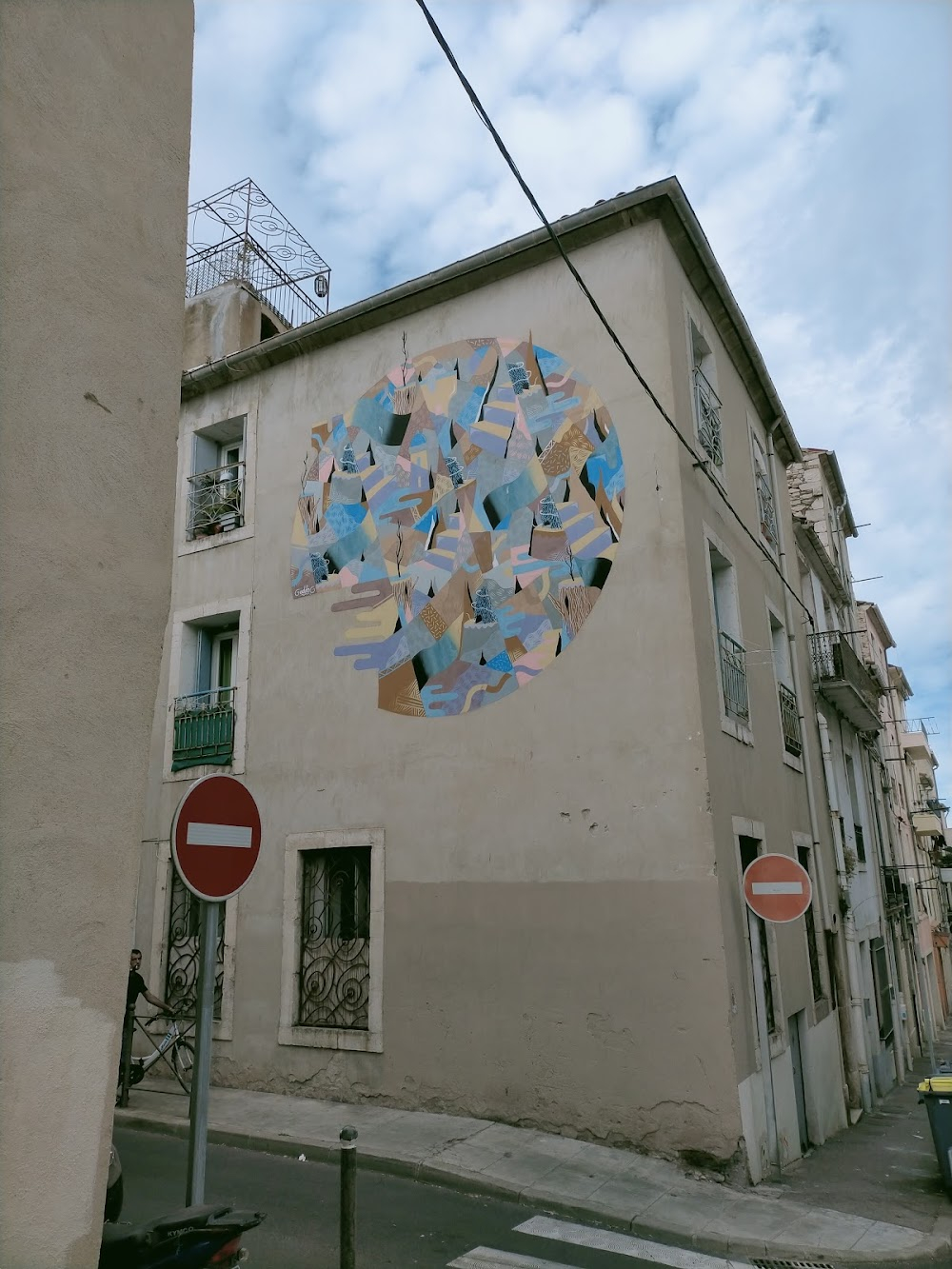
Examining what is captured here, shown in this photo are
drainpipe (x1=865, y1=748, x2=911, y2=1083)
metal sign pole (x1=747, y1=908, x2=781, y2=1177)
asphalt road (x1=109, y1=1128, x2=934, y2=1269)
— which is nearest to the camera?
asphalt road (x1=109, y1=1128, x2=934, y2=1269)

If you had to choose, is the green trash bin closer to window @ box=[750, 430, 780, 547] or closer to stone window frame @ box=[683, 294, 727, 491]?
stone window frame @ box=[683, 294, 727, 491]

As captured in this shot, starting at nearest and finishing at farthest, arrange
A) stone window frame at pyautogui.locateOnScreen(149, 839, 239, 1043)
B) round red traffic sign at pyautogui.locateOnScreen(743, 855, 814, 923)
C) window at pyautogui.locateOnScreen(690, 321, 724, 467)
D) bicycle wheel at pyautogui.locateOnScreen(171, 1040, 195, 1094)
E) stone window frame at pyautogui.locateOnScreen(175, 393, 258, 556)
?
1. round red traffic sign at pyautogui.locateOnScreen(743, 855, 814, 923)
2. bicycle wheel at pyautogui.locateOnScreen(171, 1040, 195, 1094)
3. stone window frame at pyautogui.locateOnScreen(149, 839, 239, 1043)
4. window at pyautogui.locateOnScreen(690, 321, 724, 467)
5. stone window frame at pyautogui.locateOnScreen(175, 393, 258, 556)

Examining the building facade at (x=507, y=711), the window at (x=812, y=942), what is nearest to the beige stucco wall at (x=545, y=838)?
the building facade at (x=507, y=711)

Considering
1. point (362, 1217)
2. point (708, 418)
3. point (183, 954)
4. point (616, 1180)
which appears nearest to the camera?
point (362, 1217)

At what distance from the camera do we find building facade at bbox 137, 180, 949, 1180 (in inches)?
343

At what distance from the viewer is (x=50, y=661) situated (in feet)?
11.1

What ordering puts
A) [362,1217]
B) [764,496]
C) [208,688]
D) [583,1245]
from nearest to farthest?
[583,1245]
[362,1217]
[208,688]
[764,496]

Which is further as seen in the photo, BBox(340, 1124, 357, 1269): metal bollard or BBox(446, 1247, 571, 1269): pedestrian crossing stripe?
BBox(446, 1247, 571, 1269): pedestrian crossing stripe

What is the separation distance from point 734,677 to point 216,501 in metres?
7.11

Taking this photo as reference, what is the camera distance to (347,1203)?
4.69 m

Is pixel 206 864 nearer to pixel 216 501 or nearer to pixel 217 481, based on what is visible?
pixel 216 501

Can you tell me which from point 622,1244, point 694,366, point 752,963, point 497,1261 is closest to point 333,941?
point 752,963

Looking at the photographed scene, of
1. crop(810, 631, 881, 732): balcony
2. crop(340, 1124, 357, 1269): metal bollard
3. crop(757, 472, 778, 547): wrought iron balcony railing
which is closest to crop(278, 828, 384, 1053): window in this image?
crop(340, 1124, 357, 1269): metal bollard

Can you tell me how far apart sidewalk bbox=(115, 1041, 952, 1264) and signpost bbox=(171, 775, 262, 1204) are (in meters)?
3.93
